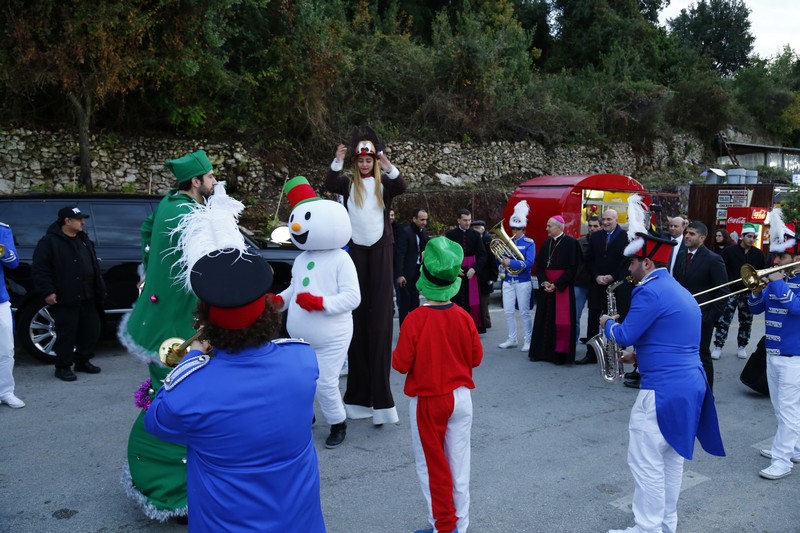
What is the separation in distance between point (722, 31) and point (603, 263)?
45426 millimetres

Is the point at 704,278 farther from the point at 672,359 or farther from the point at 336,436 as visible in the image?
the point at 336,436

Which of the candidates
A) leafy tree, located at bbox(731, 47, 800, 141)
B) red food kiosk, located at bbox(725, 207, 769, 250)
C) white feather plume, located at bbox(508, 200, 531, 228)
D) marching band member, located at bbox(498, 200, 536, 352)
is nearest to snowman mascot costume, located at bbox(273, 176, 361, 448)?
marching band member, located at bbox(498, 200, 536, 352)

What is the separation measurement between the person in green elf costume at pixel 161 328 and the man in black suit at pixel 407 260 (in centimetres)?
515

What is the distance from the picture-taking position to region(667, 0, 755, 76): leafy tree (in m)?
44.5

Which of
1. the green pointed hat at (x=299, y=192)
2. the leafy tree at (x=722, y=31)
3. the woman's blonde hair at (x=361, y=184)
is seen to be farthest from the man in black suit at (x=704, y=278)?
the leafy tree at (x=722, y=31)

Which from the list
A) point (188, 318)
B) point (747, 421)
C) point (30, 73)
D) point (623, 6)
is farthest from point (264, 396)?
point (623, 6)

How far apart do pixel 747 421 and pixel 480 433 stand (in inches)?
101

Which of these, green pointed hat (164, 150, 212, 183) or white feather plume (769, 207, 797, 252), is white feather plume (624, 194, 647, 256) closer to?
white feather plume (769, 207, 797, 252)

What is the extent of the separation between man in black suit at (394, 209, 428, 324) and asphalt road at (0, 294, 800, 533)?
2.79 m

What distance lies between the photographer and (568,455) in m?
4.92

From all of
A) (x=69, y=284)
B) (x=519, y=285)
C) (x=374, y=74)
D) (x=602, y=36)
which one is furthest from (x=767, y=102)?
(x=69, y=284)

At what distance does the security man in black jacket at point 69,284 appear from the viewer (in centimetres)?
625

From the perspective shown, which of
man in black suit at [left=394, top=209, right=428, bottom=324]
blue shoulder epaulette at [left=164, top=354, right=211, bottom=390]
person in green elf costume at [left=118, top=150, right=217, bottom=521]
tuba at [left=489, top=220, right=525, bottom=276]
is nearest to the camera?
blue shoulder epaulette at [left=164, top=354, right=211, bottom=390]

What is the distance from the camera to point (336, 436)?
5.01m
